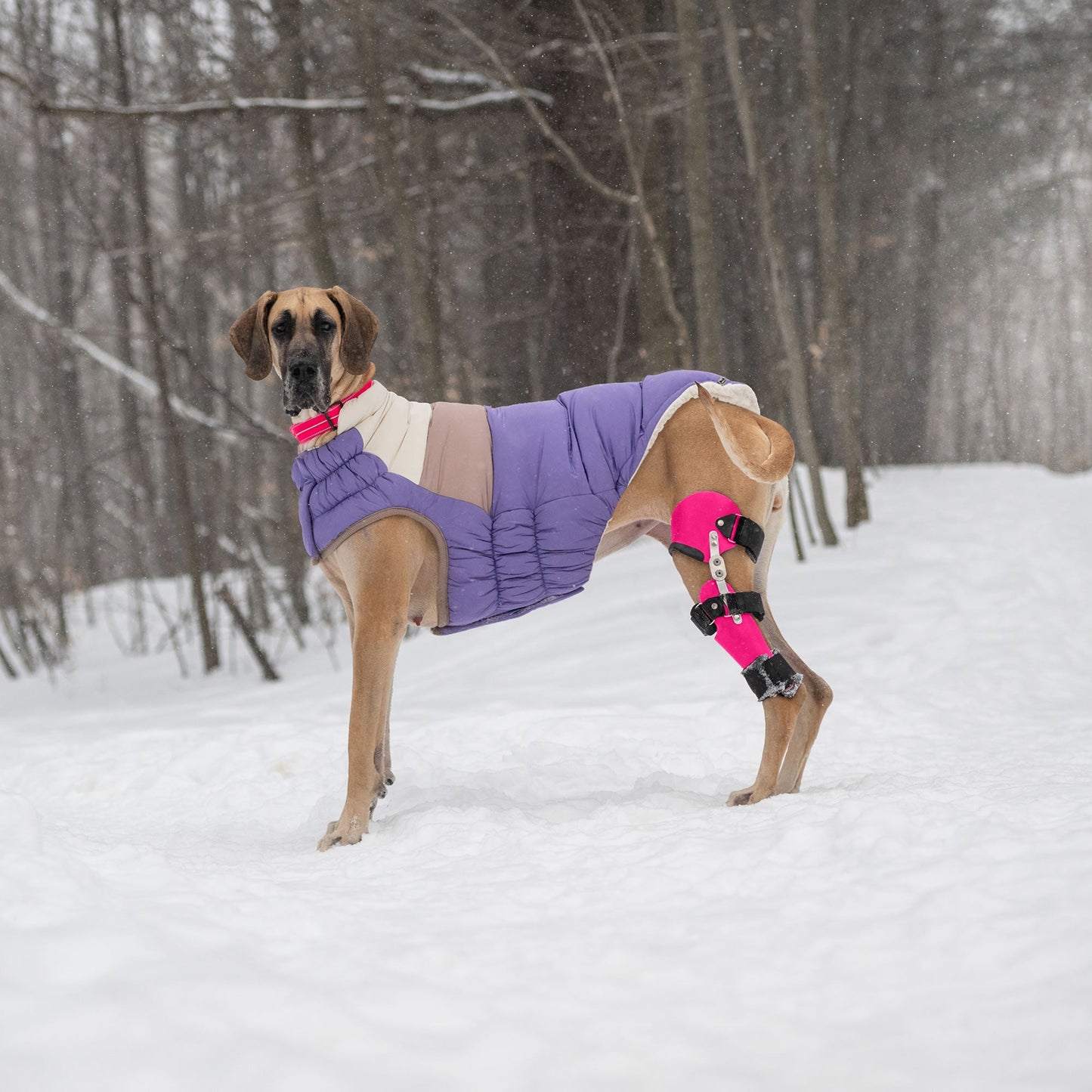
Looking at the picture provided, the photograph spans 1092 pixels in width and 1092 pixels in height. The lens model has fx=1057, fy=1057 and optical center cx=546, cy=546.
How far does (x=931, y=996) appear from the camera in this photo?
1849 mm

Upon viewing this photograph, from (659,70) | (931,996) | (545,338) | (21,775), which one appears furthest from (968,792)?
(659,70)

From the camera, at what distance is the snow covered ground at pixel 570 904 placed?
170 cm

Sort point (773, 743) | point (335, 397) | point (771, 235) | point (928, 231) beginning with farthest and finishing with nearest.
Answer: point (928, 231) < point (771, 235) < point (335, 397) < point (773, 743)

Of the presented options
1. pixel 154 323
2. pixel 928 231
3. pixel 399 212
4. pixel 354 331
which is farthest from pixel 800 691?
pixel 928 231

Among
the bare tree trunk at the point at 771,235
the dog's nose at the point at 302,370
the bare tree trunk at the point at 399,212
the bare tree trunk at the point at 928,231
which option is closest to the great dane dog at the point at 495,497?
the dog's nose at the point at 302,370

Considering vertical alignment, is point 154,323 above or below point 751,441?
above

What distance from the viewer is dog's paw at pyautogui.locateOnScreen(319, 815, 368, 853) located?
3686 mm

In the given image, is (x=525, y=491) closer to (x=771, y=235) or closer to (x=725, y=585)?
(x=725, y=585)

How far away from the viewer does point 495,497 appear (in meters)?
3.97

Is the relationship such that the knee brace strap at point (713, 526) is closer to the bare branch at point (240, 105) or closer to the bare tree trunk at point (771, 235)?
the bare tree trunk at point (771, 235)

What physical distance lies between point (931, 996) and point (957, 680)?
4602 millimetres

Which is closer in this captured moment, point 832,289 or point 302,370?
point 302,370

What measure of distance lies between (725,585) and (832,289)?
8.55 m

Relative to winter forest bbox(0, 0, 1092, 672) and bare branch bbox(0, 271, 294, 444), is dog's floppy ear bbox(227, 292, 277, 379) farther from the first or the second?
bare branch bbox(0, 271, 294, 444)
